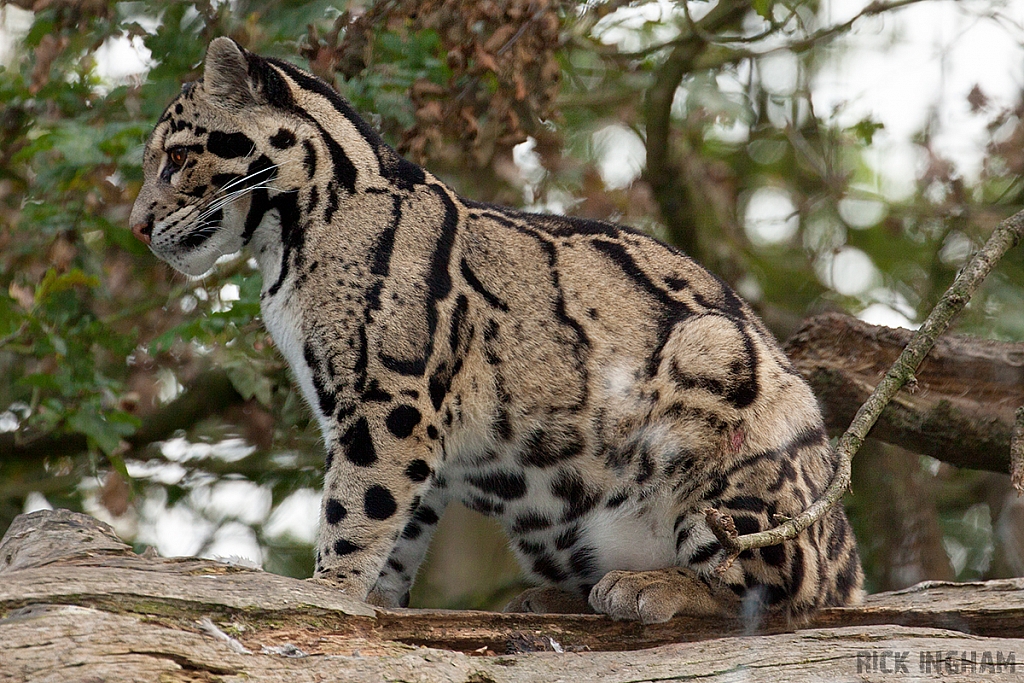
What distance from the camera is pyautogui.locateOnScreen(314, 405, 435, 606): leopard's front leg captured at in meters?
5.38

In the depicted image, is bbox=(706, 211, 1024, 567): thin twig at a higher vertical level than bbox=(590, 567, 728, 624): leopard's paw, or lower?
higher

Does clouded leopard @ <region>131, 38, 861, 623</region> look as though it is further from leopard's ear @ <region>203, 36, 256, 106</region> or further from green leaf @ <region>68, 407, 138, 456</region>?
green leaf @ <region>68, 407, 138, 456</region>

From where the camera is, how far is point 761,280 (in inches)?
409

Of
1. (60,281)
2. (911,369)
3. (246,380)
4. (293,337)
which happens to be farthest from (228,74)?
(911,369)

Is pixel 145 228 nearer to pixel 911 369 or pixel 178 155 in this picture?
pixel 178 155

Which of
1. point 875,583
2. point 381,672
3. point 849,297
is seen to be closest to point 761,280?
point 849,297

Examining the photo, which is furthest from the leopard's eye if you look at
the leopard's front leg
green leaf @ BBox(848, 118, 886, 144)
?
green leaf @ BBox(848, 118, 886, 144)

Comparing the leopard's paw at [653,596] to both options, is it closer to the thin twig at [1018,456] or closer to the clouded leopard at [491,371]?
the clouded leopard at [491,371]

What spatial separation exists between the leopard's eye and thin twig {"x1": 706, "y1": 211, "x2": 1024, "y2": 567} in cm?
356

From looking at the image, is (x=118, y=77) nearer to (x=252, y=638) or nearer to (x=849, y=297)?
(x=252, y=638)

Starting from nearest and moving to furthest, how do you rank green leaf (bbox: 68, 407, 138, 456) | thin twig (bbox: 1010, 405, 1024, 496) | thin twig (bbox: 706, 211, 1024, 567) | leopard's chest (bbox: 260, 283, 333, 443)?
thin twig (bbox: 706, 211, 1024, 567)
thin twig (bbox: 1010, 405, 1024, 496)
leopard's chest (bbox: 260, 283, 333, 443)
green leaf (bbox: 68, 407, 138, 456)

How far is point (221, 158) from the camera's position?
5.88 metres

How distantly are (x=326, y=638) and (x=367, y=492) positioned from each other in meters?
1.02

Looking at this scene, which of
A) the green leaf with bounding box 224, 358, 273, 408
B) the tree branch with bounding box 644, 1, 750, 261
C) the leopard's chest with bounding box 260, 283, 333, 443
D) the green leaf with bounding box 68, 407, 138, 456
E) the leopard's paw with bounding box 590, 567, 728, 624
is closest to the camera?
the leopard's paw with bounding box 590, 567, 728, 624
